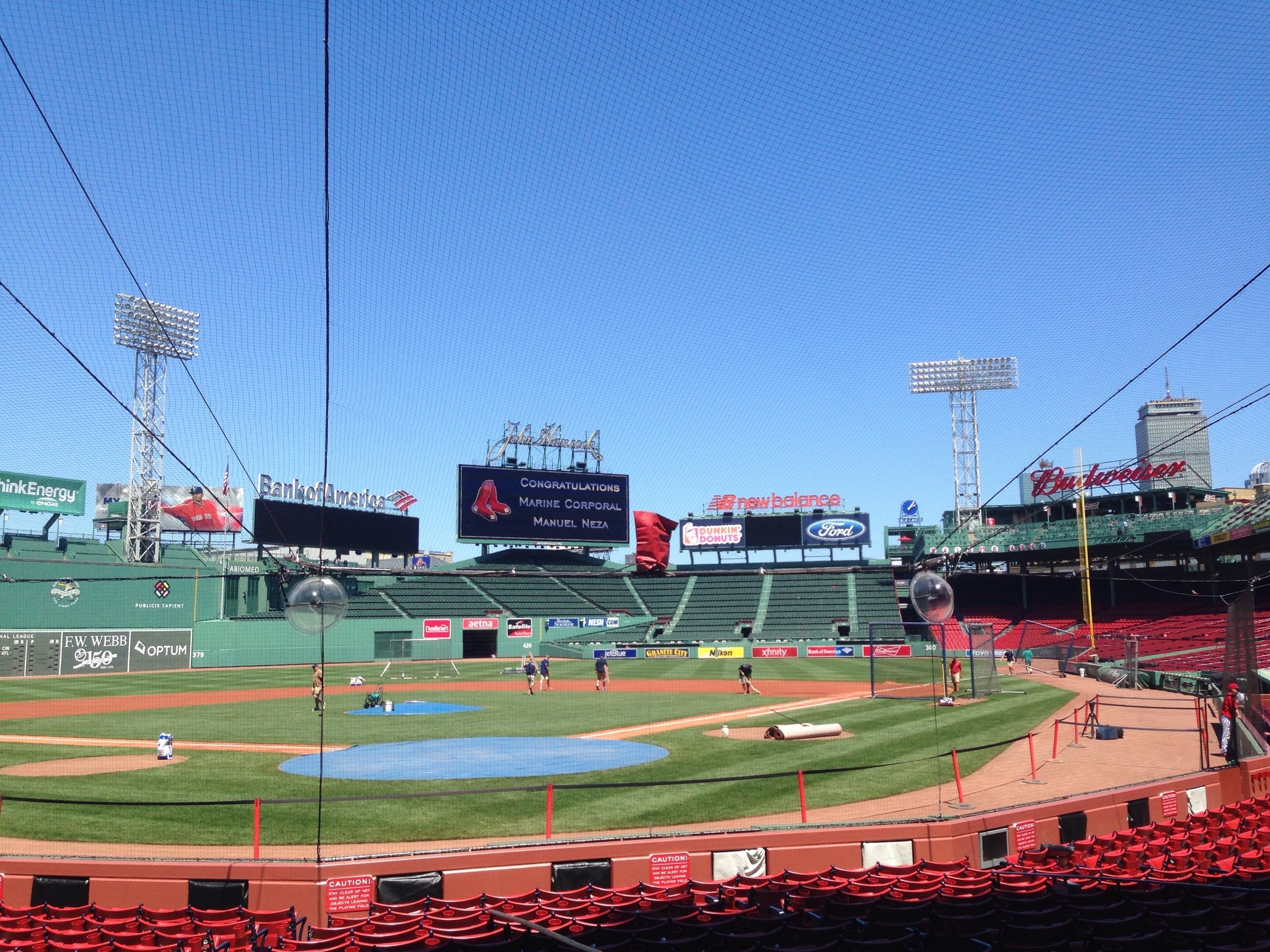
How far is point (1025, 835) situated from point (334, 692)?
34.8 meters

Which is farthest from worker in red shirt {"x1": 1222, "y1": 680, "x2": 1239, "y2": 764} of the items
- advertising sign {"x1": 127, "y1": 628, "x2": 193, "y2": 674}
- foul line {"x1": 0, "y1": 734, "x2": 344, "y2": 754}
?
advertising sign {"x1": 127, "y1": 628, "x2": 193, "y2": 674}

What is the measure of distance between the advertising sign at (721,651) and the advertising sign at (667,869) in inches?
1950

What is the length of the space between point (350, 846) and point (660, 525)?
6.78 metres

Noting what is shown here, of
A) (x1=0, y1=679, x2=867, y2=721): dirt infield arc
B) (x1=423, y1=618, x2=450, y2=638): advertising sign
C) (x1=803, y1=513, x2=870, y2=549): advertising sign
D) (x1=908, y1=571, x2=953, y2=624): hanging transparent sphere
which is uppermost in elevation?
Result: (x1=803, y1=513, x2=870, y2=549): advertising sign

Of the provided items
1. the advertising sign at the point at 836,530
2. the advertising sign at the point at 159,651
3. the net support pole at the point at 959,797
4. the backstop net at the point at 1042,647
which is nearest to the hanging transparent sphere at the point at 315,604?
the net support pole at the point at 959,797

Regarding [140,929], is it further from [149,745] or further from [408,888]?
[149,745]

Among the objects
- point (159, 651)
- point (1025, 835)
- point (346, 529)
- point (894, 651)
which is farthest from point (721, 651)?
point (1025, 835)

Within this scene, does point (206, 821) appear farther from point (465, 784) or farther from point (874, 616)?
point (874, 616)

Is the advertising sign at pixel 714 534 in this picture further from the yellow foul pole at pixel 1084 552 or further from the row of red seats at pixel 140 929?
the row of red seats at pixel 140 929

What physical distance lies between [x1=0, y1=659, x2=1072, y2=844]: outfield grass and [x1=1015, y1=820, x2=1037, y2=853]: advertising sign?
11.8 feet

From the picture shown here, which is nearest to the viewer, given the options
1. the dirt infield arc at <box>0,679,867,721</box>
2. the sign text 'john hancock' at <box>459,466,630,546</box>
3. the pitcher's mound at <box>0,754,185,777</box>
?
the pitcher's mound at <box>0,754,185,777</box>

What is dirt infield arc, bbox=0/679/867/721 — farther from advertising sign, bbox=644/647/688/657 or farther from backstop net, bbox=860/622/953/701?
advertising sign, bbox=644/647/688/657

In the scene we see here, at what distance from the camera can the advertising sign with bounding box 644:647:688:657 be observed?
61656 mm

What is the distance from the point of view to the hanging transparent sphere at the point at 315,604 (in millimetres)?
10273
